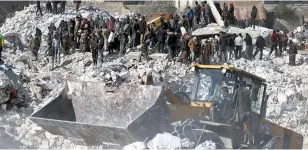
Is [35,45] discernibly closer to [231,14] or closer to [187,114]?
[231,14]

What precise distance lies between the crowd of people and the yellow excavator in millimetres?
7176

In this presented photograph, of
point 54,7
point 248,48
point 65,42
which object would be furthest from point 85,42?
point 54,7

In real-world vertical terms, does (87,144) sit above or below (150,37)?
below

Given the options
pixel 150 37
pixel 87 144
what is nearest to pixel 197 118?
pixel 87 144

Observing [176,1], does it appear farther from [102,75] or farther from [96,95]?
[96,95]

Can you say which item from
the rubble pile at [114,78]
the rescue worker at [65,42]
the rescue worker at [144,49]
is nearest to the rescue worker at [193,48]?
the rubble pile at [114,78]

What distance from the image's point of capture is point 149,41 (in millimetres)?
20312

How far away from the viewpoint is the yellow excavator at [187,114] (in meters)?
11.0

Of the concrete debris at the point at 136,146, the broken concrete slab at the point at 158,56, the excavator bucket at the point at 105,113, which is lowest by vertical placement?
the concrete debris at the point at 136,146

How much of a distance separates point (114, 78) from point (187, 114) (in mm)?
5614

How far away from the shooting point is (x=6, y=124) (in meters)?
15.0

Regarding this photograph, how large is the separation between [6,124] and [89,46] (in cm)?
659

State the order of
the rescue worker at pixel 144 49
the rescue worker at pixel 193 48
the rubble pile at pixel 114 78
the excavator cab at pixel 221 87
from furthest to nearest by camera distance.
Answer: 1. the rescue worker at pixel 144 49
2. the rescue worker at pixel 193 48
3. the rubble pile at pixel 114 78
4. the excavator cab at pixel 221 87

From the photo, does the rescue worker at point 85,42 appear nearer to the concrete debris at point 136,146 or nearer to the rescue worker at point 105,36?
the rescue worker at point 105,36
